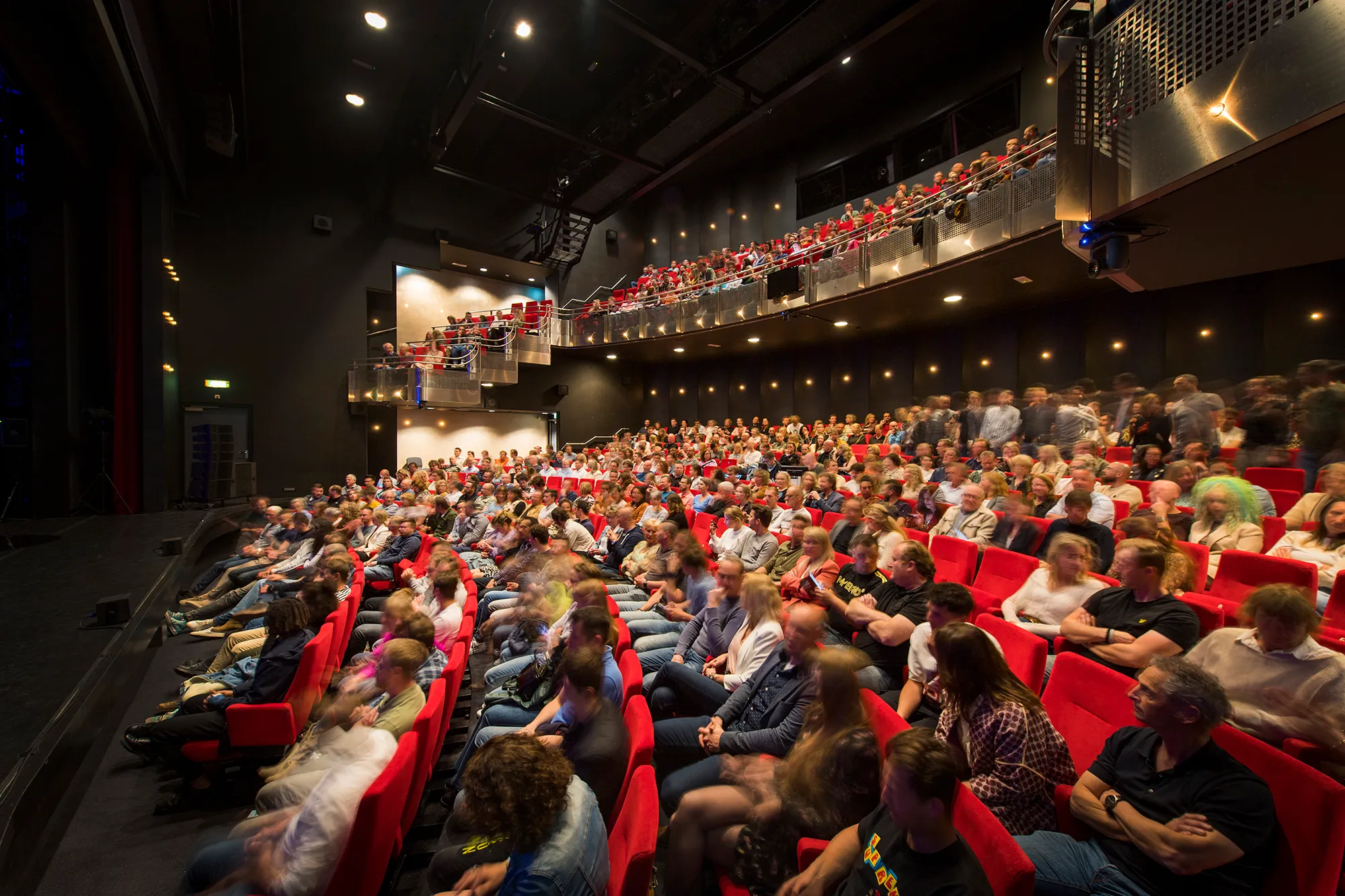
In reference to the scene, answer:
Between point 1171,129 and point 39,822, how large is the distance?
19.2ft

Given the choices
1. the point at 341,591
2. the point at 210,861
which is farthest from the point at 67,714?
the point at 341,591

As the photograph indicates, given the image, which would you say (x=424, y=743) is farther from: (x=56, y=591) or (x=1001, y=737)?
(x=56, y=591)

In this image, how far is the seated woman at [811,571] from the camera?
10.8ft

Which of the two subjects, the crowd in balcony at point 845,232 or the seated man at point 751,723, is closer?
the seated man at point 751,723

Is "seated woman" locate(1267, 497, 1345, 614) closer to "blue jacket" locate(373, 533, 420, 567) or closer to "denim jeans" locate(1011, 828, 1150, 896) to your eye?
"denim jeans" locate(1011, 828, 1150, 896)

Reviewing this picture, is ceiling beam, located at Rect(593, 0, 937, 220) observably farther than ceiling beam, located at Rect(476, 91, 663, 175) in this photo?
No

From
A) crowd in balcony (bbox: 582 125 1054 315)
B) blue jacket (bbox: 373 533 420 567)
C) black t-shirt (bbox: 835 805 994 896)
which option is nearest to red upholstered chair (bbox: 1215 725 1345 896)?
black t-shirt (bbox: 835 805 994 896)

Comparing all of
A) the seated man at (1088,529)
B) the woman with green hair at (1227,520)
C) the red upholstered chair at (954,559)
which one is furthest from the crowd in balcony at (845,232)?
the red upholstered chair at (954,559)

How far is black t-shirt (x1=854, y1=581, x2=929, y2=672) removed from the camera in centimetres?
255

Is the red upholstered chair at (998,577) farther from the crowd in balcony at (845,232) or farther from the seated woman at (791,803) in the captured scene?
the crowd in balcony at (845,232)

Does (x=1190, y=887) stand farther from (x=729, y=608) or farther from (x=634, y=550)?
(x=634, y=550)

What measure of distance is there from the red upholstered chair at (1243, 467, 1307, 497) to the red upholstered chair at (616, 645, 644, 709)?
15.8ft

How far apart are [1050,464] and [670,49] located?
8721 millimetres

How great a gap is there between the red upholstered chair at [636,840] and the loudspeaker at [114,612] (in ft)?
11.1
